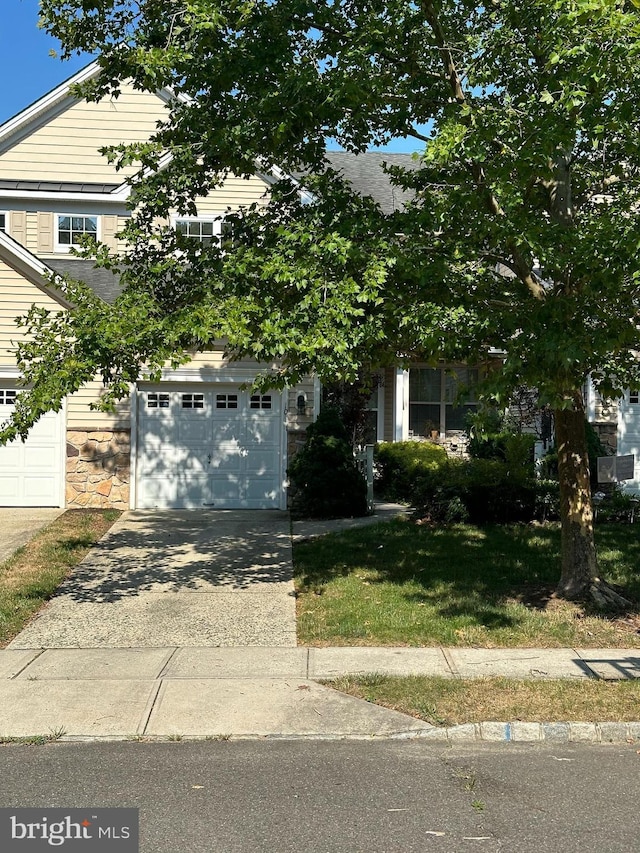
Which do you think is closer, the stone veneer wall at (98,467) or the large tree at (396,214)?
the large tree at (396,214)

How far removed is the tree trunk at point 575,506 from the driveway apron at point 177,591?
122 inches

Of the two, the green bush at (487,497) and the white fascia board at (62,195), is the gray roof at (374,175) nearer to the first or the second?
the white fascia board at (62,195)

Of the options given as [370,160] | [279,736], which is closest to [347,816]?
[279,736]

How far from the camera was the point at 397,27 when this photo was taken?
26.6 ft

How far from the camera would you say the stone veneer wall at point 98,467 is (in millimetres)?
15594

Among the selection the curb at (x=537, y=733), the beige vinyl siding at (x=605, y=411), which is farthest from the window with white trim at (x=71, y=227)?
the curb at (x=537, y=733)

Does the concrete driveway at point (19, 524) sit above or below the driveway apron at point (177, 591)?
above

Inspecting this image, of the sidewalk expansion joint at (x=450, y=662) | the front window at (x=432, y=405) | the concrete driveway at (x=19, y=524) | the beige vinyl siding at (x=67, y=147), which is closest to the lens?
the sidewalk expansion joint at (x=450, y=662)

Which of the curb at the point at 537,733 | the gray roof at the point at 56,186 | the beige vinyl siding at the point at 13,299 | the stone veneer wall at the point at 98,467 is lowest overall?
the curb at the point at 537,733

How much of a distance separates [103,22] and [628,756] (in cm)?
798

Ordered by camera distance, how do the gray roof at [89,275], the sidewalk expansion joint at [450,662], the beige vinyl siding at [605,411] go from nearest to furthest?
the sidewalk expansion joint at [450,662], the gray roof at [89,275], the beige vinyl siding at [605,411]

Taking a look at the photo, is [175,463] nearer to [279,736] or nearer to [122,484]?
[122,484]

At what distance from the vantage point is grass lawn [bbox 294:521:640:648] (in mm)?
8195

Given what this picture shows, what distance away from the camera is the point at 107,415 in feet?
50.9
